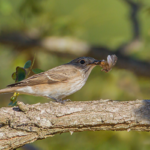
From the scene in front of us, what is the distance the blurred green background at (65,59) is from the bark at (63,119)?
5.40ft

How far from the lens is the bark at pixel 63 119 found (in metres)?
3.68

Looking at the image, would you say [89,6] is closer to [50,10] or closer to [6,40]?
[50,10]

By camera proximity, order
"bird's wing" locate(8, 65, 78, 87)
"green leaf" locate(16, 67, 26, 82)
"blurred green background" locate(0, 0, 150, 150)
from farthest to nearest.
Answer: "blurred green background" locate(0, 0, 150, 150) → "bird's wing" locate(8, 65, 78, 87) → "green leaf" locate(16, 67, 26, 82)

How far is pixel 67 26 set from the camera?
6859 mm

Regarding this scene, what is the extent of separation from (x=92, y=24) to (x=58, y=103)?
478cm

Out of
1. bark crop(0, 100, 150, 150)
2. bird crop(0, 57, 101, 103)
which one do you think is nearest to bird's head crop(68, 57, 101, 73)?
bird crop(0, 57, 101, 103)

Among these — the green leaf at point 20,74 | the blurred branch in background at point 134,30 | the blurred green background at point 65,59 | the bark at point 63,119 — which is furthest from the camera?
the blurred branch in background at point 134,30

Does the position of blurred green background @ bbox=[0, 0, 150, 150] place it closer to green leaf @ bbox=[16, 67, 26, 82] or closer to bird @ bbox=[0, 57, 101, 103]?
bird @ bbox=[0, 57, 101, 103]

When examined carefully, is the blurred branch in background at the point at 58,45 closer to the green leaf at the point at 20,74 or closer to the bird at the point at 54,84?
the bird at the point at 54,84

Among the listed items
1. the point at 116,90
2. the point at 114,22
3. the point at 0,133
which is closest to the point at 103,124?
the point at 0,133

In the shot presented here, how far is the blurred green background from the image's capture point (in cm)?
560

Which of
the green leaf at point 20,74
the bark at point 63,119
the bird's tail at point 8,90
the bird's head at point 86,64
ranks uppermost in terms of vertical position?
the bird's head at point 86,64

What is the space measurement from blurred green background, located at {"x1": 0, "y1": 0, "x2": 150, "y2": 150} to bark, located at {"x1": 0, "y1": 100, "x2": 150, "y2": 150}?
64.8 inches

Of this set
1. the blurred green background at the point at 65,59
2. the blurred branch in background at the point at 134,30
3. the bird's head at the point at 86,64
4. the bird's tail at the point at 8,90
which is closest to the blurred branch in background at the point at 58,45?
the blurred green background at the point at 65,59
